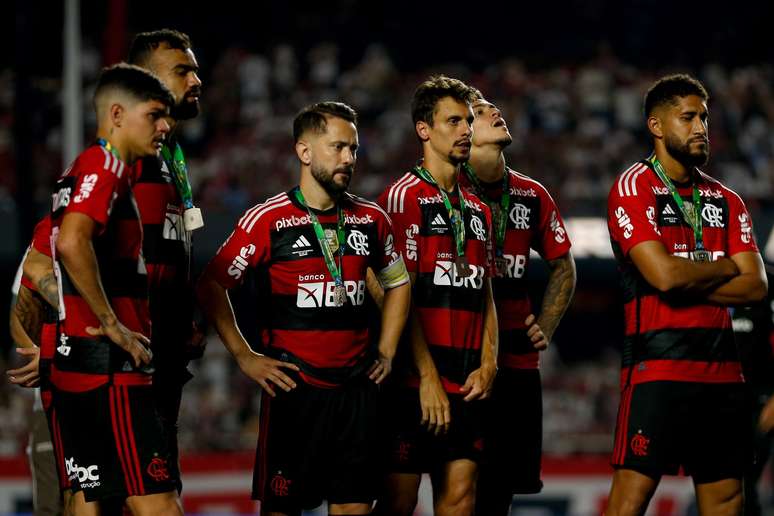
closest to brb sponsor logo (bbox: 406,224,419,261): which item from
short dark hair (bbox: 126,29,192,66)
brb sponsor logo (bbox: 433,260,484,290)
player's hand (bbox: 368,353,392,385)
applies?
brb sponsor logo (bbox: 433,260,484,290)

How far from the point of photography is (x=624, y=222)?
625 centimetres

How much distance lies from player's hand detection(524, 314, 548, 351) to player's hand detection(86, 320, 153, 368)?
7.79 ft

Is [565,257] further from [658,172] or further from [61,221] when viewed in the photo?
[61,221]

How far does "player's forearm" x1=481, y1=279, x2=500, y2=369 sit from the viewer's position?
21.0 ft

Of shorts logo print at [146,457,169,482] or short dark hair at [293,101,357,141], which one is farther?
short dark hair at [293,101,357,141]

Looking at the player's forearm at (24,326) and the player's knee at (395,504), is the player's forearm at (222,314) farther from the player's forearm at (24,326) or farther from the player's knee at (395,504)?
the player's knee at (395,504)

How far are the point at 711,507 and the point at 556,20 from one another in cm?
1595

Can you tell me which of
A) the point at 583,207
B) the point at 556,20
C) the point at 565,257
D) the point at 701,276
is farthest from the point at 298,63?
the point at 701,276

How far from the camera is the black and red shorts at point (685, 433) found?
6105 mm

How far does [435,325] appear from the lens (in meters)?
6.36

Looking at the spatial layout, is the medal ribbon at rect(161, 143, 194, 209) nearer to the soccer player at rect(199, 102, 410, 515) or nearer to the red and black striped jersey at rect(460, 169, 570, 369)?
the soccer player at rect(199, 102, 410, 515)

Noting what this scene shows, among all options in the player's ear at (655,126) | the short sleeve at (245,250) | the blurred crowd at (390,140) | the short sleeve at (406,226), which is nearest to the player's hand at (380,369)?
the short sleeve at (406,226)

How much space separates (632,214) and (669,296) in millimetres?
444

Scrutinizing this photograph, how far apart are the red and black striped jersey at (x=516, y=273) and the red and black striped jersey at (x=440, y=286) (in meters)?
0.51
